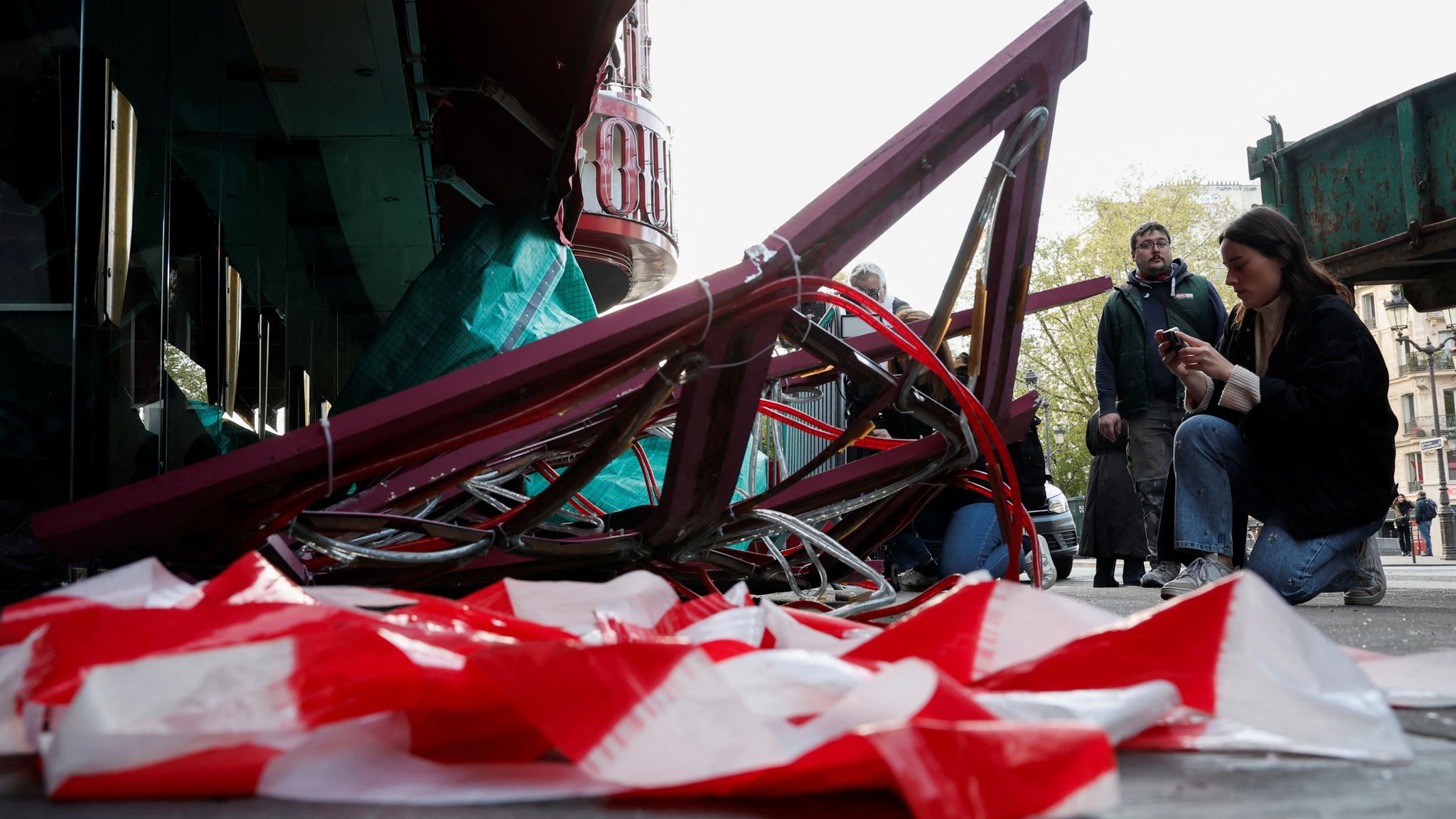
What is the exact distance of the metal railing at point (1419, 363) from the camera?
5172 cm

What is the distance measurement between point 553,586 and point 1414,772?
1303 millimetres

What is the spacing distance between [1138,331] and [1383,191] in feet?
7.60

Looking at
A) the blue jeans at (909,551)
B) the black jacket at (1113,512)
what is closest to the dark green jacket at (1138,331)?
the black jacket at (1113,512)

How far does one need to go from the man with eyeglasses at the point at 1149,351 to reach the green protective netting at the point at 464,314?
2.92 meters

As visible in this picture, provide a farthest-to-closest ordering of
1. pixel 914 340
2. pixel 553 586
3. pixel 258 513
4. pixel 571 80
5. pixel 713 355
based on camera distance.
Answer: pixel 571 80 < pixel 914 340 < pixel 713 355 < pixel 258 513 < pixel 553 586

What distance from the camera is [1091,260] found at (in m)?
33.8


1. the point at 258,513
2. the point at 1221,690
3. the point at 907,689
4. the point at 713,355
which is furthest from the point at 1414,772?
the point at 258,513

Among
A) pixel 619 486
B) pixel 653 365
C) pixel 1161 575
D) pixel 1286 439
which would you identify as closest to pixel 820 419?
pixel 619 486

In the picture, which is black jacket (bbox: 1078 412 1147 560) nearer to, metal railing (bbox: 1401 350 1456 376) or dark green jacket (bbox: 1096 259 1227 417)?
dark green jacket (bbox: 1096 259 1227 417)

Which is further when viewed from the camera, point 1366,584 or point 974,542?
point 974,542

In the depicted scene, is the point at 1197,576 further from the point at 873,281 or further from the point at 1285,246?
the point at 873,281

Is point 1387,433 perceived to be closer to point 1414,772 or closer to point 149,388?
point 1414,772

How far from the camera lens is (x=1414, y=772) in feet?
3.55

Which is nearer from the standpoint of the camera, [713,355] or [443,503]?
[713,355]
